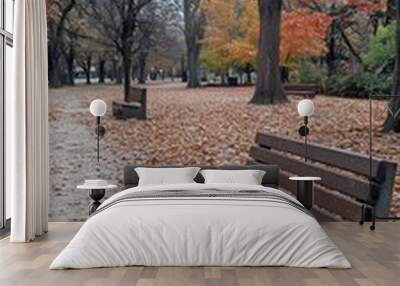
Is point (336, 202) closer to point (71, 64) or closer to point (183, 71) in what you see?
point (183, 71)

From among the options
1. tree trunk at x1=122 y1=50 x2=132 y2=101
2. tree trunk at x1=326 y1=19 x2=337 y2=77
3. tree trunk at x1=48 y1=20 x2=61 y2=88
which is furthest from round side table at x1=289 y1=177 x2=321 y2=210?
tree trunk at x1=48 y1=20 x2=61 y2=88

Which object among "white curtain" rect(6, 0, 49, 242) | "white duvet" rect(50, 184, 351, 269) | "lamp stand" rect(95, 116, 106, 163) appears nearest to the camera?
"white duvet" rect(50, 184, 351, 269)

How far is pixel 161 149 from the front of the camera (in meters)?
7.37

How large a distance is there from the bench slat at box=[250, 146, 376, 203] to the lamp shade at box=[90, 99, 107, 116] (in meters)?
1.76

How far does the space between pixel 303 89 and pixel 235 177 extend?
157cm

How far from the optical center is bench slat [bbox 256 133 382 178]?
6.64m

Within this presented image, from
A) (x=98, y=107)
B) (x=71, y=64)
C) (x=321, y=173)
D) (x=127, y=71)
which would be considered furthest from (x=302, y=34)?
(x=71, y=64)

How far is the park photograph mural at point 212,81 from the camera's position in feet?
23.9

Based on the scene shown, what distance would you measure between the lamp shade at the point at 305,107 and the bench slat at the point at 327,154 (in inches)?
15.3

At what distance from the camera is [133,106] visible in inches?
294

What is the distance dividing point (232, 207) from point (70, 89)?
3407 mm

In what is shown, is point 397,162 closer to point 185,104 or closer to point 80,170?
point 185,104

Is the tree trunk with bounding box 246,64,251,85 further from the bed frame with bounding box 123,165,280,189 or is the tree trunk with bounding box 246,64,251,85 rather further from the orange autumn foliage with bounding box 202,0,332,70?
the bed frame with bounding box 123,165,280,189

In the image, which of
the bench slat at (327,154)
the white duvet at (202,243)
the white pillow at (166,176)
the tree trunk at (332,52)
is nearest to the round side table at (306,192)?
the bench slat at (327,154)
